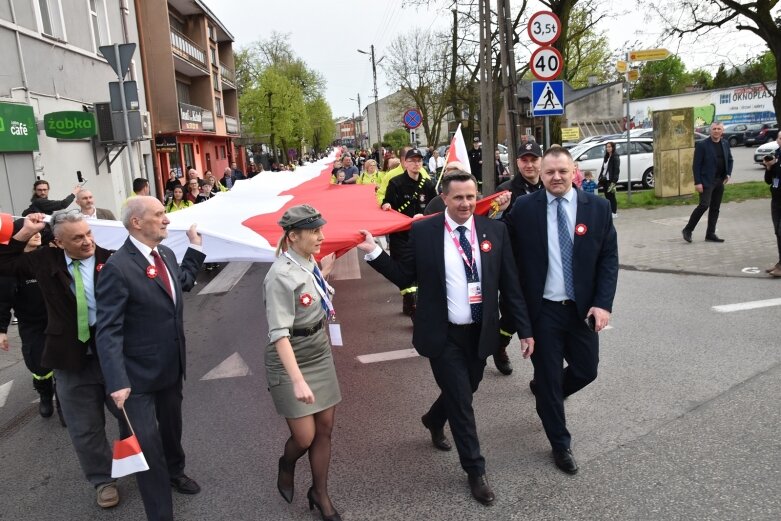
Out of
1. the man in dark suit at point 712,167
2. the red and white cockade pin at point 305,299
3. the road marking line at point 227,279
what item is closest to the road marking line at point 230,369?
the red and white cockade pin at point 305,299

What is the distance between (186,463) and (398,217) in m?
3.03

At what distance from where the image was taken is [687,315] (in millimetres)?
7113

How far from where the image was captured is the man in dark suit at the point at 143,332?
3.36 m

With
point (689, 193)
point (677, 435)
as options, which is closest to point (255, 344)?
point (677, 435)

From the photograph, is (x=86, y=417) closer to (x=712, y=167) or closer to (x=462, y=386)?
(x=462, y=386)

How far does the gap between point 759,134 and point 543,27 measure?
117 ft

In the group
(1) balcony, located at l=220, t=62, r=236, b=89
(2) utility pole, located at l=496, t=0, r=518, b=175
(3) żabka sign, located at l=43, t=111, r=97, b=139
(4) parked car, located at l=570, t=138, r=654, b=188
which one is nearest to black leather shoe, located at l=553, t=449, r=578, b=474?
(2) utility pole, located at l=496, t=0, r=518, b=175

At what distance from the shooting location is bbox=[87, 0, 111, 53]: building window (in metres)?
18.5

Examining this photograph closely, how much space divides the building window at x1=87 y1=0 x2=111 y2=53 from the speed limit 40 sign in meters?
14.1

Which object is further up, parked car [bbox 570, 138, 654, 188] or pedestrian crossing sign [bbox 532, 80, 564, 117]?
pedestrian crossing sign [bbox 532, 80, 564, 117]

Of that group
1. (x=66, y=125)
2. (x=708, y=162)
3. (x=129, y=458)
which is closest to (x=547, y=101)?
(x=708, y=162)

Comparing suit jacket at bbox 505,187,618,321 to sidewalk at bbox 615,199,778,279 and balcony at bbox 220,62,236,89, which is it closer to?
sidewalk at bbox 615,199,778,279

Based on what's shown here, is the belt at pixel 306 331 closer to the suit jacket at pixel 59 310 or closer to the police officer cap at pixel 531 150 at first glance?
the suit jacket at pixel 59 310

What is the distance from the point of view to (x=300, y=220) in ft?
11.0
